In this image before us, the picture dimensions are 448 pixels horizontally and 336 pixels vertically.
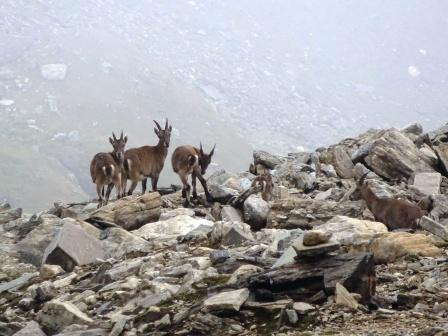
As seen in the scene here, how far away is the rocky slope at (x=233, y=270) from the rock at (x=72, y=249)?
3 centimetres

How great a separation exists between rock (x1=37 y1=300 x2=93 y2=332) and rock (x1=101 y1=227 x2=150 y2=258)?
4398 mm

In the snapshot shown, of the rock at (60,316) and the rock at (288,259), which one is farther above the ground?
the rock at (288,259)

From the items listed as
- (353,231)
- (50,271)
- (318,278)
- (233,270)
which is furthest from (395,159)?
(318,278)

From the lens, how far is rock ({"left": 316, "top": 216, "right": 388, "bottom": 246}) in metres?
12.7

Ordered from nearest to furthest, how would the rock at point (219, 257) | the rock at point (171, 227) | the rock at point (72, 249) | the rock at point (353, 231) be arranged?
the rock at point (219, 257)
the rock at point (353, 231)
the rock at point (72, 249)
the rock at point (171, 227)

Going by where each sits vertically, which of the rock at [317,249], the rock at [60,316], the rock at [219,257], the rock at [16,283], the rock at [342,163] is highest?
the rock at [342,163]

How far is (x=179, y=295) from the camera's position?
35.1 feet

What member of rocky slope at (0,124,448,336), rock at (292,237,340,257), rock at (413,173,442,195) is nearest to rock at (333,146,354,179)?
rocky slope at (0,124,448,336)

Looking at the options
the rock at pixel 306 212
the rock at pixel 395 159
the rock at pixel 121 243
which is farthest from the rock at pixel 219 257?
the rock at pixel 395 159

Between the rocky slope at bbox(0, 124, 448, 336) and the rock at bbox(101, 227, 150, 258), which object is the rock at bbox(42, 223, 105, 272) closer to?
the rocky slope at bbox(0, 124, 448, 336)

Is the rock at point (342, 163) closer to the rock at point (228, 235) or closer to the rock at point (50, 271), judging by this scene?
the rock at point (228, 235)

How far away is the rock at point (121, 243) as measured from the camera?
609 inches

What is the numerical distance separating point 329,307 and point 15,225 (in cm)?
1594

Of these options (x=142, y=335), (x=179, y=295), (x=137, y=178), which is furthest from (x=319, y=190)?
(x=142, y=335)
